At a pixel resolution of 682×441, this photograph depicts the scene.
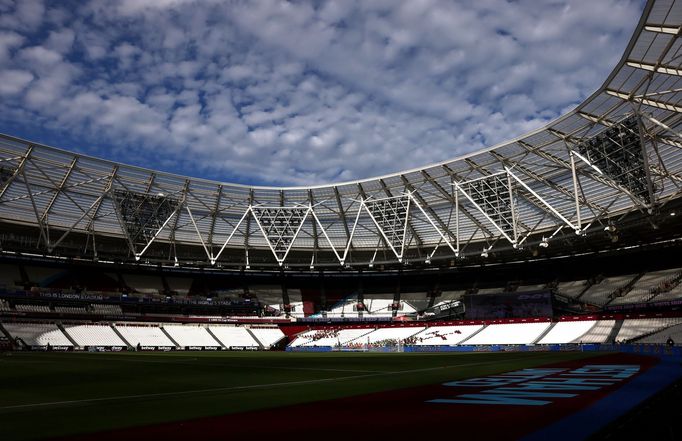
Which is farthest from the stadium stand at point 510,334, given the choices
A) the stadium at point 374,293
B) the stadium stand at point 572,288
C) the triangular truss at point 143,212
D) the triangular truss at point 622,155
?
the triangular truss at point 143,212

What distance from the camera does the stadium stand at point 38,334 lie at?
55156mm

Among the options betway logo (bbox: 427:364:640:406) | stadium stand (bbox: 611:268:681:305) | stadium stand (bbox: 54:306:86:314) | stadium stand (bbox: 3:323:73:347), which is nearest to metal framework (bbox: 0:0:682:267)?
stadium stand (bbox: 54:306:86:314)

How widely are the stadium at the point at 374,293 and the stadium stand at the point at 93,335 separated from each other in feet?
1.16

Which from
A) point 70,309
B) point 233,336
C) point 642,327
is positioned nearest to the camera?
point 642,327

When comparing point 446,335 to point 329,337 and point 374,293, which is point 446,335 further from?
point 374,293

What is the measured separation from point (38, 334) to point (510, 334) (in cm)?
5391

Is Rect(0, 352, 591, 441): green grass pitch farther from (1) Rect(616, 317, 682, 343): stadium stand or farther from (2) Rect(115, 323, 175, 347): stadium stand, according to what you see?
(2) Rect(115, 323, 175, 347): stadium stand

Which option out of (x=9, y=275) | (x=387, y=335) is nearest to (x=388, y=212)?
(x=387, y=335)

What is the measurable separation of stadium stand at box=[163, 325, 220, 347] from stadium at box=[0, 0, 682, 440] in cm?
39

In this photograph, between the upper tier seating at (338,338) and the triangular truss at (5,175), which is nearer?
the triangular truss at (5,175)

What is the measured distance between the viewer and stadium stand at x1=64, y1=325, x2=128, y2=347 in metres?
58.5

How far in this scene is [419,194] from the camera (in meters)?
58.9

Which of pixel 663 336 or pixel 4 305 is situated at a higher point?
pixel 4 305

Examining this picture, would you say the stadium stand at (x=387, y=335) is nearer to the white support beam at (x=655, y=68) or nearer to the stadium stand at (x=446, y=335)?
the stadium stand at (x=446, y=335)
